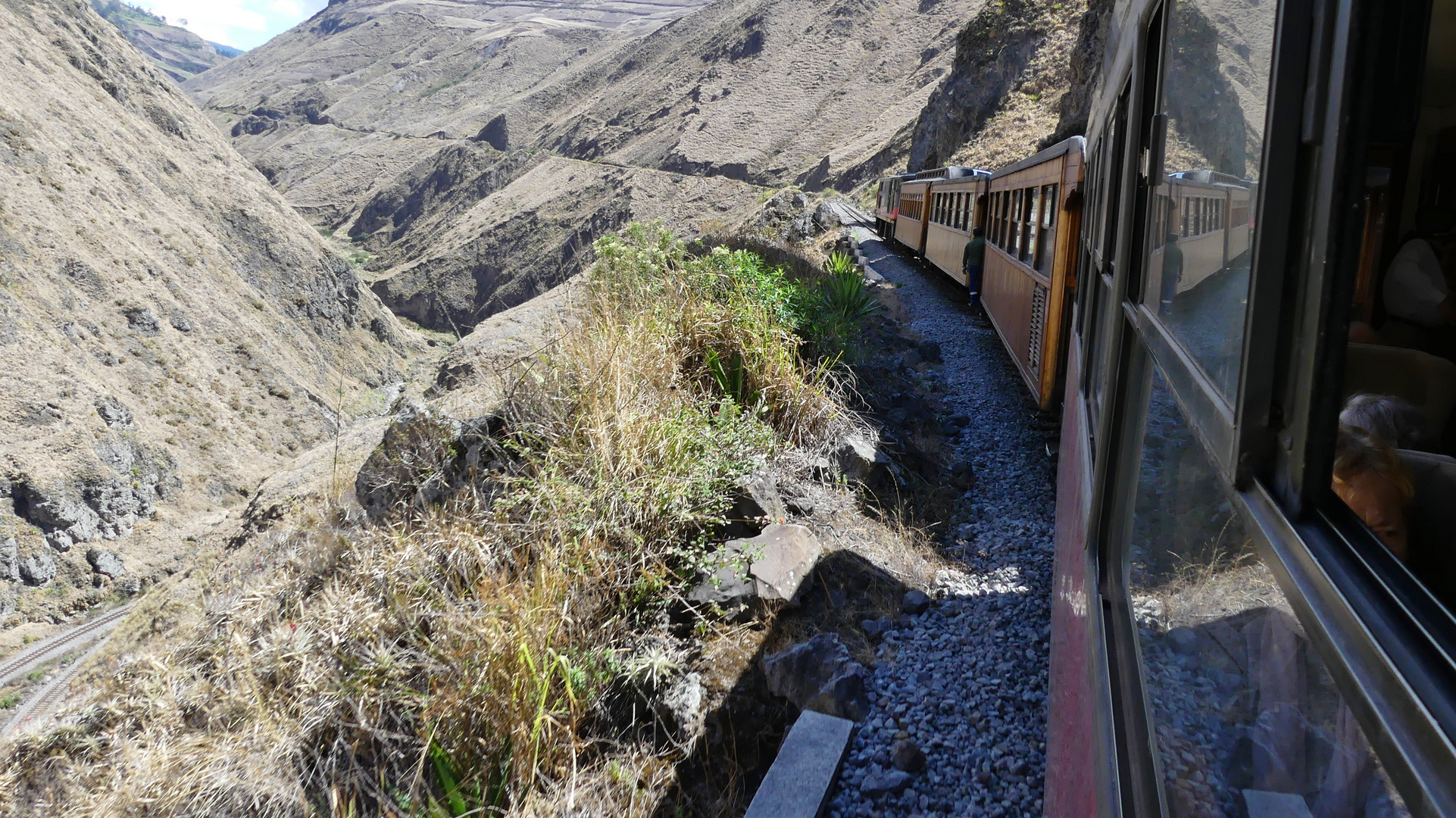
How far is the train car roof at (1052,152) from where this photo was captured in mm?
5785

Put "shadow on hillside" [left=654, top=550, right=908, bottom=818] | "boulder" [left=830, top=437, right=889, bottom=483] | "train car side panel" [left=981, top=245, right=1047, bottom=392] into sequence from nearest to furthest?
"shadow on hillside" [left=654, top=550, right=908, bottom=818] → "boulder" [left=830, top=437, right=889, bottom=483] → "train car side panel" [left=981, top=245, right=1047, bottom=392]

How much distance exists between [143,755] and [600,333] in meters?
3.40

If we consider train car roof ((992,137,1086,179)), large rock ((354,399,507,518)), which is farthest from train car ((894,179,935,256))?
large rock ((354,399,507,518))

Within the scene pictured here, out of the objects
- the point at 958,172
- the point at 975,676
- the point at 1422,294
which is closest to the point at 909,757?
the point at 975,676

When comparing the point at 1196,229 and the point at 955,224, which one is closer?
the point at 1196,229

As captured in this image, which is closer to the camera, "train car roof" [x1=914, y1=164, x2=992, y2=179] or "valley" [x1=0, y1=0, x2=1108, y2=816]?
"valley" [x1=0, y1=0, x2=1108, y2=816]

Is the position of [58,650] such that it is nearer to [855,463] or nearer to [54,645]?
[54,645]

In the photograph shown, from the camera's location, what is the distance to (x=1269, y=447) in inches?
29.8

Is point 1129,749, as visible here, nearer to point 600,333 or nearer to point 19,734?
point 600,333

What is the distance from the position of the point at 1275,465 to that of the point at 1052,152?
645cm

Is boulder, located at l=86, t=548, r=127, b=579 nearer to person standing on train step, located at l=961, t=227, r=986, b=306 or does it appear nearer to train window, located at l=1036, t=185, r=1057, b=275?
person standing on train step, located at l=961, t=227, r=986, b=306

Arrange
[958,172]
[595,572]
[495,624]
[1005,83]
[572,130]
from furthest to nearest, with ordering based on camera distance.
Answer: [572,130]
[1005,83]
[958,172]
[595,572]
[495,624]

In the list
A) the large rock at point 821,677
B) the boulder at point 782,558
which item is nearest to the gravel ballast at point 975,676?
the large rock at point 821,677

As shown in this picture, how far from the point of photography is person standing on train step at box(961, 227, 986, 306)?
10984 mm
